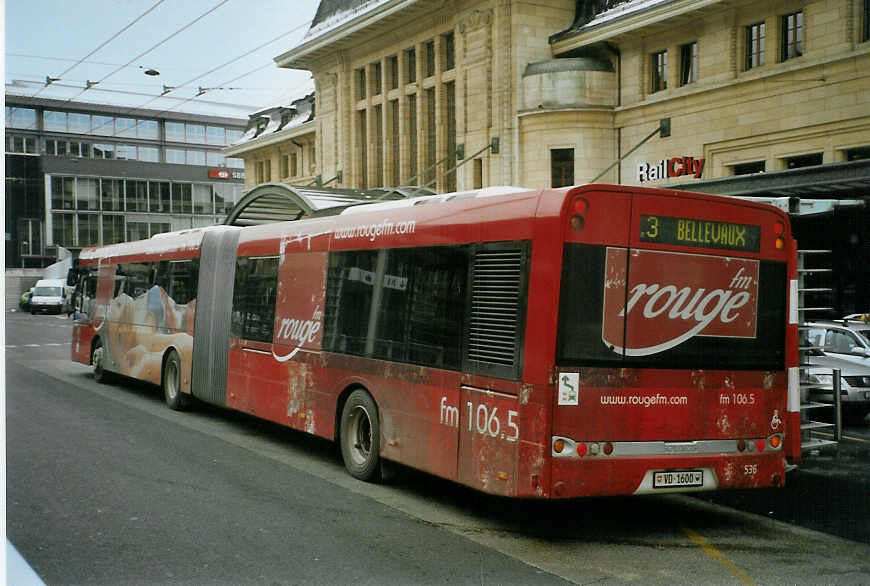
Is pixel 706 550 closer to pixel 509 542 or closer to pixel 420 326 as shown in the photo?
pixel 509 542

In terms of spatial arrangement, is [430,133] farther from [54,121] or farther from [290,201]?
[54,121]

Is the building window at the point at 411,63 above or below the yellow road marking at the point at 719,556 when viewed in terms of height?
above

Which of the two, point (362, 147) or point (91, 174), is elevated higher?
point (362, 147)

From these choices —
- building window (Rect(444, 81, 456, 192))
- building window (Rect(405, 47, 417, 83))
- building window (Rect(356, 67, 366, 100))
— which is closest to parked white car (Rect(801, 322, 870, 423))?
building window (Rect(444, 81, 456, 192))

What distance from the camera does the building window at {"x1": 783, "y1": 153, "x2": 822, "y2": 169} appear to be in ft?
79.9

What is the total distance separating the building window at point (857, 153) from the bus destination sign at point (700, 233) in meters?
16.1

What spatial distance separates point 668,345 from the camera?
7.61m

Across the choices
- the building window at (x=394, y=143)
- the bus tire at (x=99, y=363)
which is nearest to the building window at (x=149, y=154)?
the bus tire at (x=99, y=363)

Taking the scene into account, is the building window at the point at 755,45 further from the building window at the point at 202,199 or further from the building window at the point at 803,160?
the building window at the point at 202,199

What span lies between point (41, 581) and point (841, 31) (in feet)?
72.9

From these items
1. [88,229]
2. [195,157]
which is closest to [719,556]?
[88,229]

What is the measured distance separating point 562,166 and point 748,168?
7.06 meters

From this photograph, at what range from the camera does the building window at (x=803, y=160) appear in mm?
24345

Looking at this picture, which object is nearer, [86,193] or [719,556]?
[719,556]
